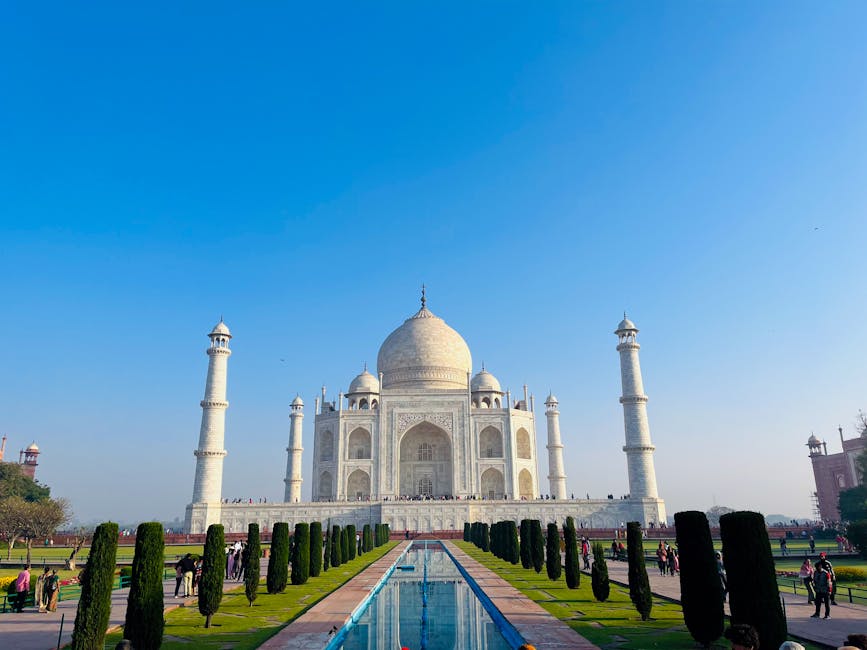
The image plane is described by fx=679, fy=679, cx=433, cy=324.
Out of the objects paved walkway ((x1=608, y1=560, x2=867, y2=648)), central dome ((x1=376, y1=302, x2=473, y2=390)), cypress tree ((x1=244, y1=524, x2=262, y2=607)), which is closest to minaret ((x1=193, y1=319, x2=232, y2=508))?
central dome ((x1=376, y1=302, x2=473, y2=390))

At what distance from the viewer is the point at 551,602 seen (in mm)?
10188

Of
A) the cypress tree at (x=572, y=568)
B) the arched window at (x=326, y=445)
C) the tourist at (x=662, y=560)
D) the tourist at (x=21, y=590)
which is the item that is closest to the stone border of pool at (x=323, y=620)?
the cypress tree at (x=572, y=568)

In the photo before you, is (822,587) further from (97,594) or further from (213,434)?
(213,434)

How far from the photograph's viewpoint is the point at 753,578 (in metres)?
6.57

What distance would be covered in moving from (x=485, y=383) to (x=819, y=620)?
3036cm

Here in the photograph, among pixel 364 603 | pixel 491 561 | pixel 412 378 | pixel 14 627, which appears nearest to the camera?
pixel 14 627

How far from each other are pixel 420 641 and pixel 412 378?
30500 mm

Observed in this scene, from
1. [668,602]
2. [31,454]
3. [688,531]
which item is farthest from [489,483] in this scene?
[31,454]

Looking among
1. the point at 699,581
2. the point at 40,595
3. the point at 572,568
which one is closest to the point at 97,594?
the point at 40,595

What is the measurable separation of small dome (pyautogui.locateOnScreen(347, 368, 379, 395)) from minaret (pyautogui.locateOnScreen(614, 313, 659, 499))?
14414 millimetres

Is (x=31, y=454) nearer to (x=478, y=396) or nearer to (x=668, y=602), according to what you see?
(x=478, y=396)

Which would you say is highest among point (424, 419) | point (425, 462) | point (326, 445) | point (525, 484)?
point (424, 419)

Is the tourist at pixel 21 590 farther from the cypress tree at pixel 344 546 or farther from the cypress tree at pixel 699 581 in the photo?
the cypress tree at pixel 699 581

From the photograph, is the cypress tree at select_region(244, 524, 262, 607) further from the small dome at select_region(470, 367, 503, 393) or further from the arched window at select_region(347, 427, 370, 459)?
the small dome at select_region(470, 367, 503, 393)
